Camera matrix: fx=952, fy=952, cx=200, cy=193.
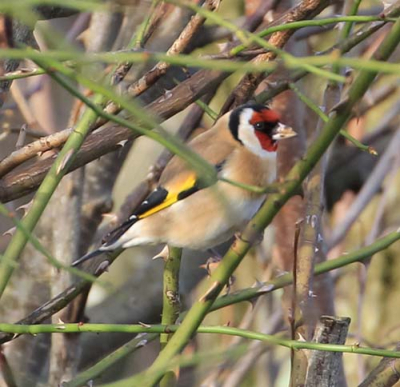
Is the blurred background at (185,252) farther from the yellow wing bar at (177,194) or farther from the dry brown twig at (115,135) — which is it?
the yellow wing bar at (177,194)

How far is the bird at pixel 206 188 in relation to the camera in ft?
8.77

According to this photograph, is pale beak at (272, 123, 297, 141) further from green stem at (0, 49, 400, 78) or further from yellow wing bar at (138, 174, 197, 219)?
green stem at (0, 49, 400, 78)

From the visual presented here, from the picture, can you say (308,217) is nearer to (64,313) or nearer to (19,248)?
(19,248)

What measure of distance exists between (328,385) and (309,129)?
2131mm

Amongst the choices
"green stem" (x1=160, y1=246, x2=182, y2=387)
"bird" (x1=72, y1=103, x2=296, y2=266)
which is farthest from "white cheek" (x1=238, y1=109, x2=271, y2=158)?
"green stem" (x1=160, y1=246, x2=182, y2=387)

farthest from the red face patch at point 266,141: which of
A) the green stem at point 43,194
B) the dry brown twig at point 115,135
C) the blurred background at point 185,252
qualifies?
the green stem at point 43,194

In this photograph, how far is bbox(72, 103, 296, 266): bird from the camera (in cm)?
267

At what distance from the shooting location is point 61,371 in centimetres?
271

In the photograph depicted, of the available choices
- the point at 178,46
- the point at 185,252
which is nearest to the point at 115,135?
the point at 178,46

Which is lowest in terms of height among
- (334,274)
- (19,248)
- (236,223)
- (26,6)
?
(334,274)

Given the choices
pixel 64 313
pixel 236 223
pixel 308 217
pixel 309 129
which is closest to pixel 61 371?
pixel 64 313

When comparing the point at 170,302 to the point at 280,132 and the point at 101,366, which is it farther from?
the point at 280,132

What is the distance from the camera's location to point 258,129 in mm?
2828

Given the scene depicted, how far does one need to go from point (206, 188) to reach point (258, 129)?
320 millimetres
